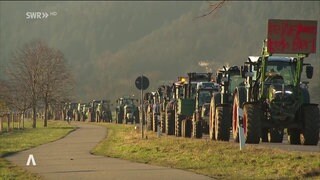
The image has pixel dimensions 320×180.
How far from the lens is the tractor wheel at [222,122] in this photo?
2147cm

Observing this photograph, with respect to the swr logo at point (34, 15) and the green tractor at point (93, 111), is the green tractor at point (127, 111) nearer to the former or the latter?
the green tractor at point (93, 111)

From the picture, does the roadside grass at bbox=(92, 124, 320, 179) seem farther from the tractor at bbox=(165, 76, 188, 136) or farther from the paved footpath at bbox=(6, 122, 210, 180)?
the tractor at bbox=(165, 76, 188, 136)

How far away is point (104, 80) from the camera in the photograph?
131 metres

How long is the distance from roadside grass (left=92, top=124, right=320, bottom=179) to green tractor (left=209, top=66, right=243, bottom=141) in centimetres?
156

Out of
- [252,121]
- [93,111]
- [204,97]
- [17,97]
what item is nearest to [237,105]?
[252,121]

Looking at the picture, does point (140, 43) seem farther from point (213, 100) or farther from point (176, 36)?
point (213, 100)

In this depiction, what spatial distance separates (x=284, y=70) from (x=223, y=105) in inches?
122

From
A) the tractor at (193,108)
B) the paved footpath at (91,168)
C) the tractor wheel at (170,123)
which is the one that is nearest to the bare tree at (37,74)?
the tractor wheel at (170,123)

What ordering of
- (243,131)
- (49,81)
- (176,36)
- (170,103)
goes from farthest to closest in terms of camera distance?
(176,36)
(49,81)
(170,103)
(243,131)

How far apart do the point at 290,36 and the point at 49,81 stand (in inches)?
1651

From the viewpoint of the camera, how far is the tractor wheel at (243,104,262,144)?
18156 mm

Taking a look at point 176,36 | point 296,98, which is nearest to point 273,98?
point 296,98

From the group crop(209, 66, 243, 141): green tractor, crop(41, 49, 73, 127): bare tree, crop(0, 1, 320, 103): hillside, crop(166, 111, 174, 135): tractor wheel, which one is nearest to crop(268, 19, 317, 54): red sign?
crop(209, 66, 243, 141): green tractor

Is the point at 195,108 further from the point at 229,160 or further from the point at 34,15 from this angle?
the point at 34,15
